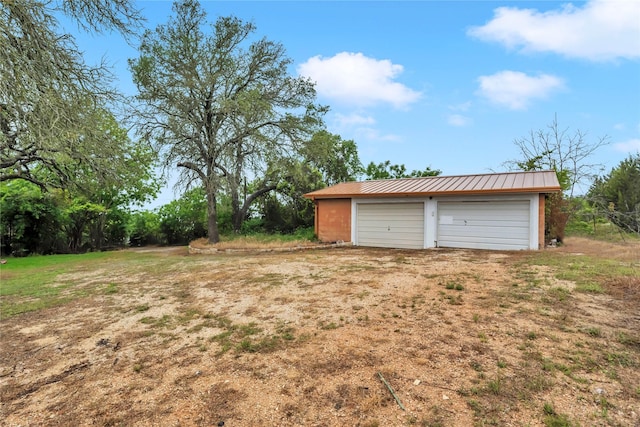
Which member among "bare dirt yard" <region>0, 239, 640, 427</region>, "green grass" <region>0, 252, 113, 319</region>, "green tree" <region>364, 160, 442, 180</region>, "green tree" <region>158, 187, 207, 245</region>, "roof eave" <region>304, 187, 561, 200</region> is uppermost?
"green tree" <region>364, 160, 442, 180</region>

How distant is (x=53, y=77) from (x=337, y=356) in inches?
191

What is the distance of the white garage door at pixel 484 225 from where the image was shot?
9906 millimetres

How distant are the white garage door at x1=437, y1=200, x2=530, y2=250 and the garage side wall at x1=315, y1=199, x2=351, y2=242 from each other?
3.52m

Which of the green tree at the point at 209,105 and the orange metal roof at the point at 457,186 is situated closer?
the orange metal roof at the point at 457,186

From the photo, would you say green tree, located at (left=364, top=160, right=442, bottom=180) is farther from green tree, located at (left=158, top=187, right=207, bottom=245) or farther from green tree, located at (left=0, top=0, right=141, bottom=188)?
green tree, located at (left=0, top=0, right=141, bottom=188)

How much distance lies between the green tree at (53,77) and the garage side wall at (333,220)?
8.56m

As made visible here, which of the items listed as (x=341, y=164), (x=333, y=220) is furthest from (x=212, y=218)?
(x=341, y=164)

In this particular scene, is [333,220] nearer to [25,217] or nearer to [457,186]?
[457,186]

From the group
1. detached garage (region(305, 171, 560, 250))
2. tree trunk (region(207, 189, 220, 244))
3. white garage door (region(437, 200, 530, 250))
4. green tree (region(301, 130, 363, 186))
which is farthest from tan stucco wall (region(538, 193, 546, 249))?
tree trunk (region(207, 189, 220, 244))

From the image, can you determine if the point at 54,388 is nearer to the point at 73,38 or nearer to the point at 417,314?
the point at 417,314

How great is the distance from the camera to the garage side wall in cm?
1277

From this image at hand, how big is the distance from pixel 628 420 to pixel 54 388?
4.19 m

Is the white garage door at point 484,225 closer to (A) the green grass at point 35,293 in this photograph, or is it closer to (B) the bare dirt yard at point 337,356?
(B) the bare dirt yard at point 337,356

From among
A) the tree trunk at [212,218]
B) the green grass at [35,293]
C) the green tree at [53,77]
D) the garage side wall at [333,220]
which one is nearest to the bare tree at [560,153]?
the garage side wall at [333,220]
